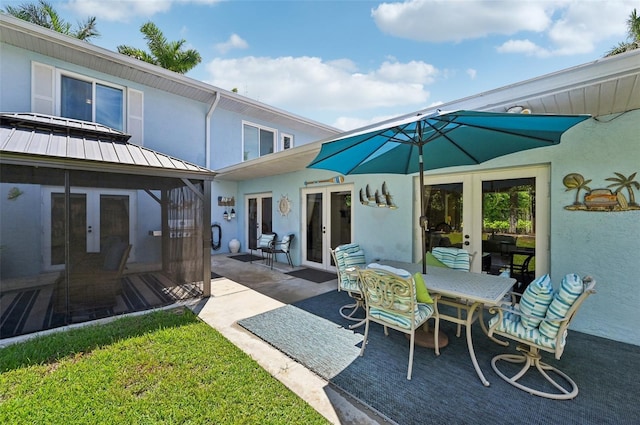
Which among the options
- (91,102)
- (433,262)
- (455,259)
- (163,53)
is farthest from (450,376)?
(163,53)

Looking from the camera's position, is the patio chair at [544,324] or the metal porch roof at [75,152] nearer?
the patio chair at [544,324]

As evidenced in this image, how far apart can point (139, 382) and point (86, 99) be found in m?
7.78

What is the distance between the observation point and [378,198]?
5.29 meters

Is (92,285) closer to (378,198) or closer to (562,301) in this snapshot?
(378,198)

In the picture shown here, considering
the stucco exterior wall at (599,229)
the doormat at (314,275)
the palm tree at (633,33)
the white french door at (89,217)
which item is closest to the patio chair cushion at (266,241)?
the doormat at (314,275)

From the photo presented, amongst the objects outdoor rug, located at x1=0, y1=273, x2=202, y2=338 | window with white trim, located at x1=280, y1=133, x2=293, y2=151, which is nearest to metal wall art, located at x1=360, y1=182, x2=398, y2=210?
outdoor rug, located at x1=0, y1=273, x2=202, y2=338

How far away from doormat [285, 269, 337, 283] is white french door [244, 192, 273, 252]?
222 centimetres

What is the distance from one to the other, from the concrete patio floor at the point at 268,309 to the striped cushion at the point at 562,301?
1.54 m

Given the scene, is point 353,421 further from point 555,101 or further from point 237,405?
point 555,101

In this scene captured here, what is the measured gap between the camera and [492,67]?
15.6ft

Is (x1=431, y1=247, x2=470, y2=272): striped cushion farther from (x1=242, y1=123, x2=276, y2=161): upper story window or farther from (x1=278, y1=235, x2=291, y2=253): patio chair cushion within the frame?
(x1=242, y1=123, x2=276, y2=161): upper story window

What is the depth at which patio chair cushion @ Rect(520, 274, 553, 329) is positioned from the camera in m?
2.28

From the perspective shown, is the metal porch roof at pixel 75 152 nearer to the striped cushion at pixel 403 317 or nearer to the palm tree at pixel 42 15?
the striped cushion at pixel 403 317

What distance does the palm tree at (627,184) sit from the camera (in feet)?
10.1
